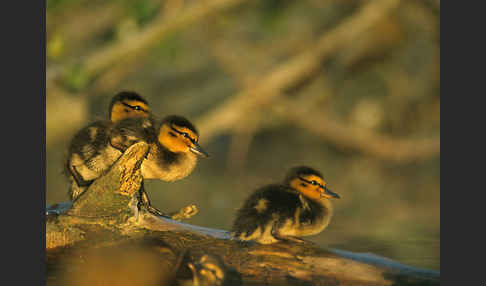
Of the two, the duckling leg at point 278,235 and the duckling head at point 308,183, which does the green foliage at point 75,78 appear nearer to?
the duckling head at point 308,183

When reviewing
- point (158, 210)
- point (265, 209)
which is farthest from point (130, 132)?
point (265, 209)

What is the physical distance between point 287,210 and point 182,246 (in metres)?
0.54

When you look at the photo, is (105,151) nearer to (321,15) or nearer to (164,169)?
(164,169)

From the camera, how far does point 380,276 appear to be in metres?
2.45

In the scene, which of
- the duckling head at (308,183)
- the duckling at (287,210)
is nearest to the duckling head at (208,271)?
the duckling at (287,210)

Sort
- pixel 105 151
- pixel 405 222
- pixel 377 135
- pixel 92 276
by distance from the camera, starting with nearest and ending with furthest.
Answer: pixel 92 276, pixel 105 151, pixel 405 222, pixel 377 135

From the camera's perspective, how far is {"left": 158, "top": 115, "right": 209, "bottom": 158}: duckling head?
271cm

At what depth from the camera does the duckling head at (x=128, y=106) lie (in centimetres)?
298

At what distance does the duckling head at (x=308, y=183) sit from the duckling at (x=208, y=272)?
865 millimetres

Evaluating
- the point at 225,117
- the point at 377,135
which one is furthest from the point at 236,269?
the point at 377,135

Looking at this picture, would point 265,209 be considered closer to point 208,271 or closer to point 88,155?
point 208,271

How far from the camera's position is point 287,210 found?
9.16 ft

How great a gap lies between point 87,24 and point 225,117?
2.02 meters

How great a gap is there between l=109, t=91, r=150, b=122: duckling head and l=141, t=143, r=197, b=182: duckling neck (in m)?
0.31
